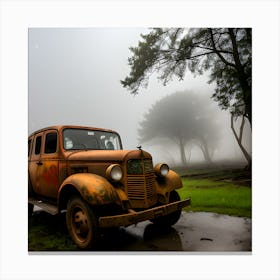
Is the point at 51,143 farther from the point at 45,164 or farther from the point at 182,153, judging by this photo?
the point at 182,153

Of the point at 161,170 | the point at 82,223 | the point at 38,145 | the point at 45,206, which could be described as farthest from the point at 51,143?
the point at 161,170

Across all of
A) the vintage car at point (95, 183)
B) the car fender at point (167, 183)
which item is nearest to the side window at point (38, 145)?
A: the vintage car at point (95, 183)

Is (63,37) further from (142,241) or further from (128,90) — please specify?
(142,241)

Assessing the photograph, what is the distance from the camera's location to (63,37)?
3604 mm

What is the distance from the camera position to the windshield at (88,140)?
3492 millimetres

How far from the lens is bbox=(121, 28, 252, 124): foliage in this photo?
3.58 m

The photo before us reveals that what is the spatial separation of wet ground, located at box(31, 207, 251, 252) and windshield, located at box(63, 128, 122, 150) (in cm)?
136

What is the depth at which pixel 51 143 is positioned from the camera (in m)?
3.62

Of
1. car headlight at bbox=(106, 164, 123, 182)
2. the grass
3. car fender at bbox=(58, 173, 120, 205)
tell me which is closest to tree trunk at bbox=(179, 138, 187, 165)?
the grass

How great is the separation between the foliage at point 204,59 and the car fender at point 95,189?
1.90 meters

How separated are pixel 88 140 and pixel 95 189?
1292 mm

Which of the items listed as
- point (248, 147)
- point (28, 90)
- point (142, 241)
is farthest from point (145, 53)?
point (142, 241)

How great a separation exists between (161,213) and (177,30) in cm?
289

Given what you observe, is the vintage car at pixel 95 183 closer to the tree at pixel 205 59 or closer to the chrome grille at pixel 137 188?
the chrome grille at pixel 137 188
